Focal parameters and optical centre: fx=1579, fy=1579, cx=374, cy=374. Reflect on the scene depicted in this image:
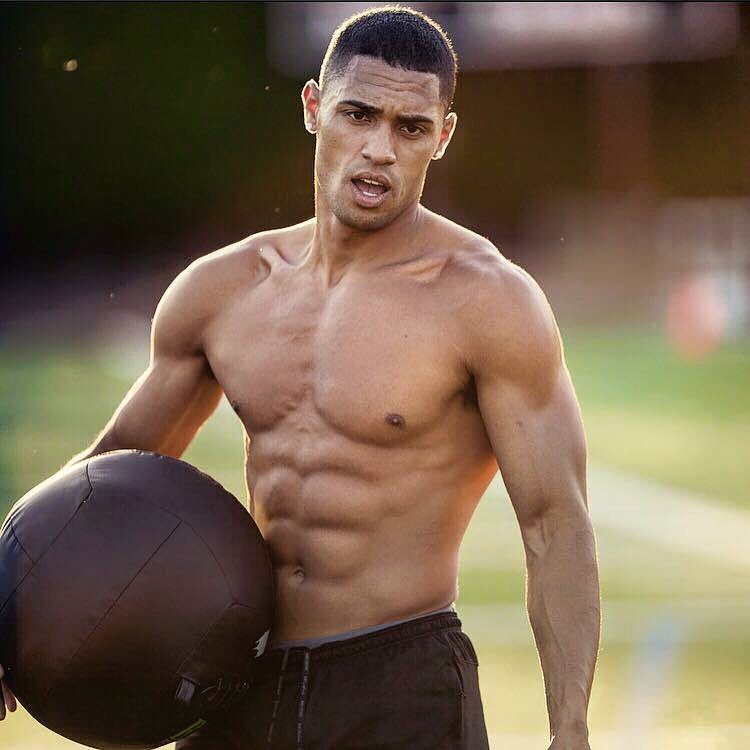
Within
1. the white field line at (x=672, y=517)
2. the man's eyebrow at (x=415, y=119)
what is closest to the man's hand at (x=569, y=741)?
the man's eyebrow at (x=415, y=119)

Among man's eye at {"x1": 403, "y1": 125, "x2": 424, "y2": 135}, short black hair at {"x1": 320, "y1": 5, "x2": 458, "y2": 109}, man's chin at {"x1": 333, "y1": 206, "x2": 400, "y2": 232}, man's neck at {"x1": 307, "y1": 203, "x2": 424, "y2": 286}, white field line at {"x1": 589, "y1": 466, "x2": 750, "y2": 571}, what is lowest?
white field line at {"x1": 589, "y1": 466, "x2": 750, "y2": 571}

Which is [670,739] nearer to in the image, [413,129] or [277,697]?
[277,697]

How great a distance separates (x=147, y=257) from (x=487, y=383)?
28433 millimetres

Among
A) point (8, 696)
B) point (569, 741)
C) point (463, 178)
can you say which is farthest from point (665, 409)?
Answer: point (8, 696)

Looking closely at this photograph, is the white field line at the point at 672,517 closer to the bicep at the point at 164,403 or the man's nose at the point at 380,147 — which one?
the bicep at the point at 164,403

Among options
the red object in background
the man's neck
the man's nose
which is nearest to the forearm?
the man's neck

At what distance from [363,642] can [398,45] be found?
4.65 feet

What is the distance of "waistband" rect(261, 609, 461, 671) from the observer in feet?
12.2

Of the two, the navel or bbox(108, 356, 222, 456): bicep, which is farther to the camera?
bbox(108, 356, 222, 456): bicep

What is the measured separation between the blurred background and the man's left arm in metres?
12.9

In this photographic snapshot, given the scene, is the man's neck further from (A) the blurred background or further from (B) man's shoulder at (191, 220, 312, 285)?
(A) the blurred background

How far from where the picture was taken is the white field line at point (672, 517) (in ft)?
36.9

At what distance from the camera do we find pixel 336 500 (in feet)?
12.4

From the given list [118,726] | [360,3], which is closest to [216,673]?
[118,726]
